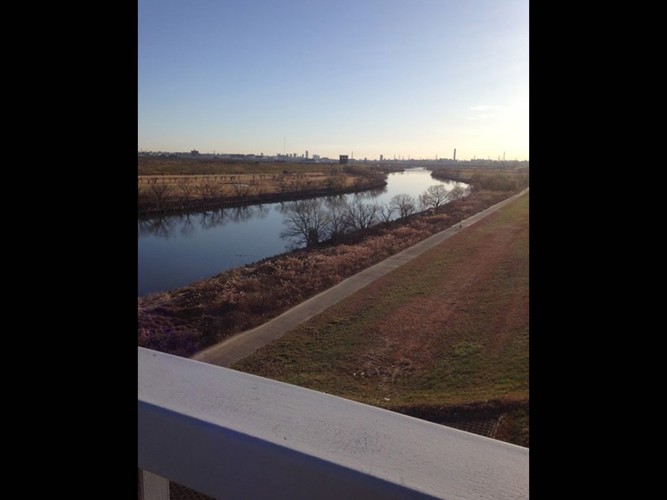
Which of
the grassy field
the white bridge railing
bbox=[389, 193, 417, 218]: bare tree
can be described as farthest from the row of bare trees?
the white bridge railing

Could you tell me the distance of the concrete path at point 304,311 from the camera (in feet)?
16.3

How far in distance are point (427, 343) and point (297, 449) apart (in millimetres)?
4745

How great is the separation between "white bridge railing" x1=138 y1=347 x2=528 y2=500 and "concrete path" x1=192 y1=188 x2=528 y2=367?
313cm

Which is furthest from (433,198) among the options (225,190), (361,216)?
(225,190)

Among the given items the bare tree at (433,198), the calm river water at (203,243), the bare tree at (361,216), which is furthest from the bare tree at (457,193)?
the bare tree at (361,216)

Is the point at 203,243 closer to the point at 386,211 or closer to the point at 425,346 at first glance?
the point at 386,211

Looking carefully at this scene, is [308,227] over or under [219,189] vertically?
under

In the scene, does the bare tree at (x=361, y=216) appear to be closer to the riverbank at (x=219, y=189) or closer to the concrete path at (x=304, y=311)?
the concrete path at (x=304, y=311)

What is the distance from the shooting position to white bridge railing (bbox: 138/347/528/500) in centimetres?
36

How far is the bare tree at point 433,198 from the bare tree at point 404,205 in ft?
1.04

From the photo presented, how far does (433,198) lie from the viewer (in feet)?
36.4
